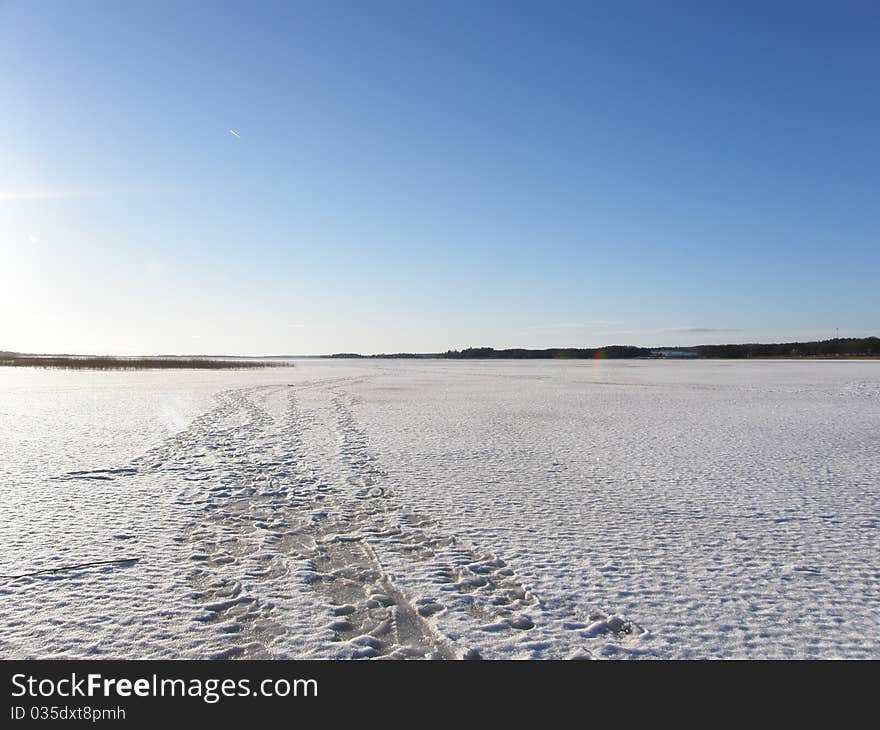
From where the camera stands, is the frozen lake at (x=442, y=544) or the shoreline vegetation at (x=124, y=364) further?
the shoreline vegetation at (x=124, y=364)

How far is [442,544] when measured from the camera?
18.9 ft

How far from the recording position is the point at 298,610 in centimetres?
422

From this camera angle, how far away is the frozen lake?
152 inches

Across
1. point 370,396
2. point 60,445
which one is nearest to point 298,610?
point 60,445

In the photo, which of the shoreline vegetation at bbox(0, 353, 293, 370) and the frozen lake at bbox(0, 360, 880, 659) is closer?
the frozen lake at bbox(0, 360, 880, 659)

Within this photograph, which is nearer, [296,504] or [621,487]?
[296,504]

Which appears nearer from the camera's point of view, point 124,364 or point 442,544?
point 442,544

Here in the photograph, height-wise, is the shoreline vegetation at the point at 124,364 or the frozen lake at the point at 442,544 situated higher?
the shoreline vegetation at the point at 124,364

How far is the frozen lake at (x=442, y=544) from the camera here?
386cm

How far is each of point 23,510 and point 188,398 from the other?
53.7ft

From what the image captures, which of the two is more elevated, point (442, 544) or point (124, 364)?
point (124, 364)

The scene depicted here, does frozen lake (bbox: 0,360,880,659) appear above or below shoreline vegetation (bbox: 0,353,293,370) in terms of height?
below
